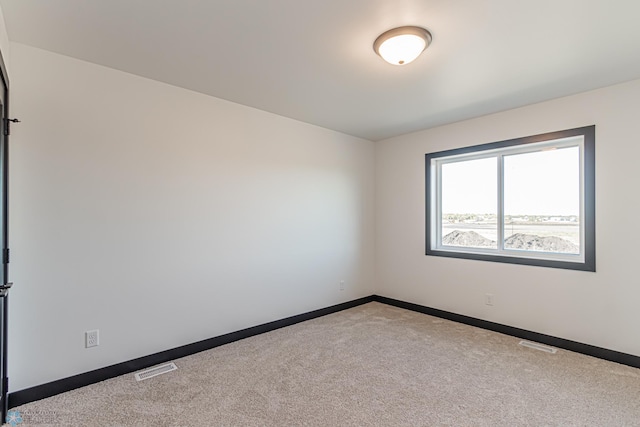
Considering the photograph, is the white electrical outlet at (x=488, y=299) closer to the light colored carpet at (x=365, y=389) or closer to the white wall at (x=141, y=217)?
the light colored carpet at (x=365, y=389)

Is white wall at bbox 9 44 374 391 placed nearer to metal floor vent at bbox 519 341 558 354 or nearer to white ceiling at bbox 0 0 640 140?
white ceiling at bbox 0 0 640 140

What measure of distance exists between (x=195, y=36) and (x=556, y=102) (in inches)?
132

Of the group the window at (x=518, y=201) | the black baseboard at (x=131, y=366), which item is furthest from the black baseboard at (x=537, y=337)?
the black baseboard at (x=131, y=366)

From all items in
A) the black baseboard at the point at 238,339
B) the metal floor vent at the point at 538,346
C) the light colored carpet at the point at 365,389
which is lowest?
the metal floor vent at the point at 538,346

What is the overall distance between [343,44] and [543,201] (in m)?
2.70

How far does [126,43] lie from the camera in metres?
2.17

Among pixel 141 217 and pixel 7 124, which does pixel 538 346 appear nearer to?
pixel 141 217

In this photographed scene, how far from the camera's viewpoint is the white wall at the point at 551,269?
278cm

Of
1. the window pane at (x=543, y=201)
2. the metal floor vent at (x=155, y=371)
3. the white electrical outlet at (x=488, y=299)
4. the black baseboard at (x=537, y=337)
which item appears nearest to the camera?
the metal floor vent at (x=155, y=371)

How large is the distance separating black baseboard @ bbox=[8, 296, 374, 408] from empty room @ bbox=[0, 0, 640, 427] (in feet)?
0.05

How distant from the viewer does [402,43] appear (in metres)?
2.06

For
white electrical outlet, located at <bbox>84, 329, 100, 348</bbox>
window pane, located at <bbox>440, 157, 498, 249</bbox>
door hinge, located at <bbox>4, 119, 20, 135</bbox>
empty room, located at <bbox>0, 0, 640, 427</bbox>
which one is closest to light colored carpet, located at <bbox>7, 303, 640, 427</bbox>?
empty room, located at <bbox>0, 0, 640, 427</bbox>

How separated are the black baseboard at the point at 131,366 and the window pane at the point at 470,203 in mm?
2270

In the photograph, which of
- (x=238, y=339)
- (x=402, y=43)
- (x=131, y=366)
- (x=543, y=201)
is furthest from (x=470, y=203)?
(x=131, y=366)
